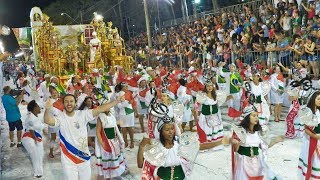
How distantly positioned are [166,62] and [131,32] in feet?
70.0

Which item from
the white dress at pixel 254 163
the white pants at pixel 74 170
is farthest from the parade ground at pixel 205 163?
the white pants at pixel 74 170

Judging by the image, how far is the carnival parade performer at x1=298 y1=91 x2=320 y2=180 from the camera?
559 centimetres

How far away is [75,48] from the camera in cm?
2262

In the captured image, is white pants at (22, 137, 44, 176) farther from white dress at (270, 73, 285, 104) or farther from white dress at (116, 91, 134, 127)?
white dress at (270, 73, 285, 104)

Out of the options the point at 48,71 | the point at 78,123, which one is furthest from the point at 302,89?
the point at 48,71

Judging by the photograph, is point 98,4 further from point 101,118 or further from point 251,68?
point 101,118

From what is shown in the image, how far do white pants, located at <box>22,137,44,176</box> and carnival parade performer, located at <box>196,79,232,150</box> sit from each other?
11.2ft

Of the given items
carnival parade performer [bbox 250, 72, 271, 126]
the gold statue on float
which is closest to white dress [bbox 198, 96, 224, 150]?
carnival parade performer [bbox 250, 72, 271, 126]

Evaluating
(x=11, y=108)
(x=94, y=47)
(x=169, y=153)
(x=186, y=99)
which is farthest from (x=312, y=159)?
(x=94, y=47)

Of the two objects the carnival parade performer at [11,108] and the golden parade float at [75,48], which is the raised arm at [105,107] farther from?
the golden parade float at [75,48]

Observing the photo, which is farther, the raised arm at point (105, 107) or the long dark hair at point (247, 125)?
the raised arm at point (105, 107)

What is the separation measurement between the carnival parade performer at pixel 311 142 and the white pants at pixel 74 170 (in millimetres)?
3117

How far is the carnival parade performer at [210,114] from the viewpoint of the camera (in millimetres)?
8633

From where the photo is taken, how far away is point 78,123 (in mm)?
5625
